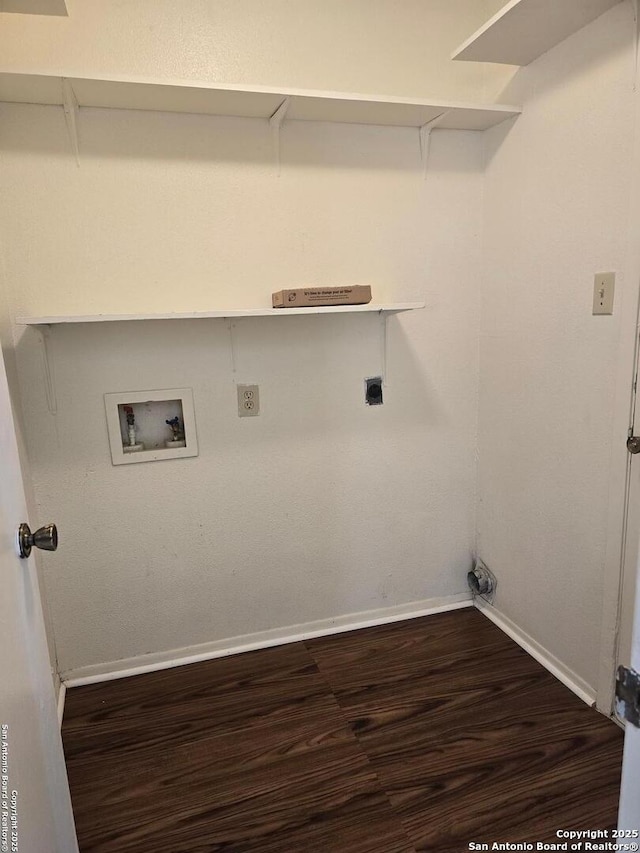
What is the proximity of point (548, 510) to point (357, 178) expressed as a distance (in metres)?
1.41

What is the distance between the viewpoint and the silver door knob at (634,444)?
160 cm

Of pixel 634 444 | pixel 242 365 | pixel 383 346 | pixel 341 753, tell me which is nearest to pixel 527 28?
pixel 383 346

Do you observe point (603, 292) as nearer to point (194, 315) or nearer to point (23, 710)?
point (194, 315)

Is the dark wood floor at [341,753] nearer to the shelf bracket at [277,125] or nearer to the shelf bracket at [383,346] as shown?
the shelf bracket at [383,346]

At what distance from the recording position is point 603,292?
5.59 ft

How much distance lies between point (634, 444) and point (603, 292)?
1.55 feet

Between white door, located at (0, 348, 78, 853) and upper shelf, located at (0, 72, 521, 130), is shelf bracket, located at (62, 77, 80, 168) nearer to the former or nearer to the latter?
upper shelf, located at (0, 72, 521, 130)

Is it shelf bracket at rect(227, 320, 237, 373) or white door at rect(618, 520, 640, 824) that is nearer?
white door at rect(618, 520, 640, 824)

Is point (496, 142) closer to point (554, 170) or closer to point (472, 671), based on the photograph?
point (554, 170)

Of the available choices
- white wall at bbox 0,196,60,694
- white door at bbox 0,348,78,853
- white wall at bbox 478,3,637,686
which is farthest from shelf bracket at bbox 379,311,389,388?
white door at bbox 0,348,78,853

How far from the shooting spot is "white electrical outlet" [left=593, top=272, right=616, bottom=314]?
1.68 metres

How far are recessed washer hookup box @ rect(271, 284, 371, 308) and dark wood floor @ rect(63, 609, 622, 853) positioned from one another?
1363 millimetres

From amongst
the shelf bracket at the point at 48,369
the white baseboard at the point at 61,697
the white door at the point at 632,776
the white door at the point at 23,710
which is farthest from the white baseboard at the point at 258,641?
the white door at the point at 632,776

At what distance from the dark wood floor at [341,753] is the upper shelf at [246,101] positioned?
1.99m
